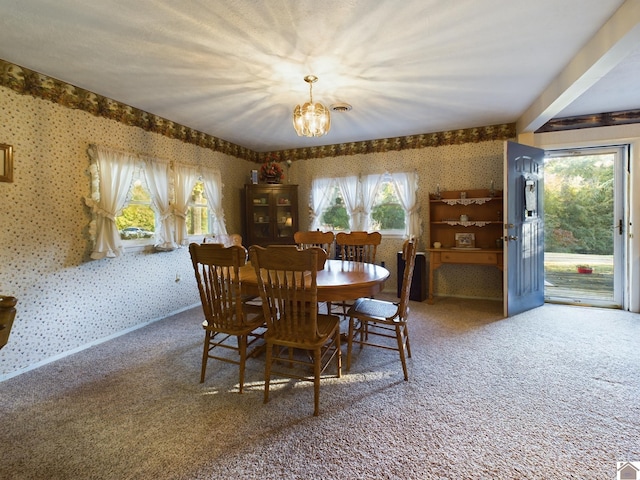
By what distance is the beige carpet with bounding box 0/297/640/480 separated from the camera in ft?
4.69

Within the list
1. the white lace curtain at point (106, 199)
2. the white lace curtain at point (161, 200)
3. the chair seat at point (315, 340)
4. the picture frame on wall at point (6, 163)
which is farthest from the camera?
the white lace curtain at point (161, 200)

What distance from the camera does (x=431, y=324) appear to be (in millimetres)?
3227

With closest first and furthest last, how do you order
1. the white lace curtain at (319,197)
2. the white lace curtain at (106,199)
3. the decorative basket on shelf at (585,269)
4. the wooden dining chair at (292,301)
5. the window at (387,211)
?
the wooden dining chair at (292,301), the white lace curtain at (106,199), the decorative basket on shelf at (585,269), the window at (387,211), the white lace curtain at (319,197)

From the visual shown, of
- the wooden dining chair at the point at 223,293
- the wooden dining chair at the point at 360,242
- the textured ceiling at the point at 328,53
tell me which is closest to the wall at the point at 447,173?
the textured ceiling at the point at 328,53

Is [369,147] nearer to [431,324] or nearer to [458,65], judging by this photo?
[458,65]

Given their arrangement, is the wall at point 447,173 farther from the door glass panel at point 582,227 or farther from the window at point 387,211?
the door glass panel at point 582,227

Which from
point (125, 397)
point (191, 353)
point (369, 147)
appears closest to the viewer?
point (125, 397)

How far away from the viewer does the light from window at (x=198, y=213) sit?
4079 mm

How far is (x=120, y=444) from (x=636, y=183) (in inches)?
214

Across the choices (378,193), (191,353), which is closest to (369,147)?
(378,193)

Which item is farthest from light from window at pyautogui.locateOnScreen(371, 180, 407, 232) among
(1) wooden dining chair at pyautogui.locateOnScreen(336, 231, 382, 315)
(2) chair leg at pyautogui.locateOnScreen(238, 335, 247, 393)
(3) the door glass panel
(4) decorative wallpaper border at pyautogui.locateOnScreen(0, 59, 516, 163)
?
(2) chair leg at pyautogui.locateOnScreen(238, 335, 247, 393)

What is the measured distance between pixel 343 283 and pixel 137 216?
2687 millimetres

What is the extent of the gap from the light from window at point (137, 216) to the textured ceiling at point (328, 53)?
0.92 metres

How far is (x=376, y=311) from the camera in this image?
2.36 m
